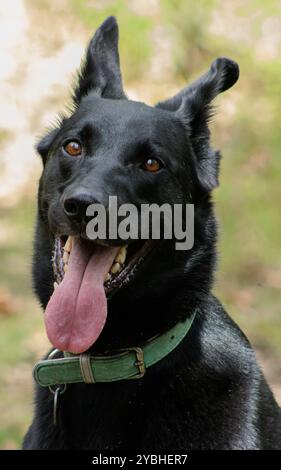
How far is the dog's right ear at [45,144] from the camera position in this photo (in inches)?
134

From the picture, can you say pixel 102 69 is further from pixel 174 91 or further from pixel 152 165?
pixel 174 91

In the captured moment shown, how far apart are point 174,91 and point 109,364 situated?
5.87 metres

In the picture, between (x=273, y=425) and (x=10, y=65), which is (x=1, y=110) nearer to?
(x=10, y=65)

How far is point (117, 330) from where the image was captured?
3.13 metres

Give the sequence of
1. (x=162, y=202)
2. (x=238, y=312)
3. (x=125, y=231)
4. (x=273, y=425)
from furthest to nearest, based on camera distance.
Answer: (x=238, y=312), (x=273, y=425), (x=162, y=202), (x=125, y=231)

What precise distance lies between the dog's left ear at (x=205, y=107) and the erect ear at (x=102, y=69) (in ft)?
1.08

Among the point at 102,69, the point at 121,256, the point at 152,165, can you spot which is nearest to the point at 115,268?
the point at 121,256

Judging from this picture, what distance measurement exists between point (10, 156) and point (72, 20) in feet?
5.34

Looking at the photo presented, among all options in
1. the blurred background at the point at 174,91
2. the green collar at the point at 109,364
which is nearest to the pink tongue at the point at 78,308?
the green collar at the point at 109,364

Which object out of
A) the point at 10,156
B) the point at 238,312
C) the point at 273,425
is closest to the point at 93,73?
the point at 273,425

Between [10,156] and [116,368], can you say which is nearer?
[116,368]

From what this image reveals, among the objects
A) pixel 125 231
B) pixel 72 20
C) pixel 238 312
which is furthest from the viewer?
pixel 72 20

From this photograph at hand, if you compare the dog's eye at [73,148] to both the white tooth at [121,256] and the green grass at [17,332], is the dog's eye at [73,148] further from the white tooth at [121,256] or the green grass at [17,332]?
the green grass at [17,332]

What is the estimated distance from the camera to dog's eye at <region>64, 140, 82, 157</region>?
3.17m
